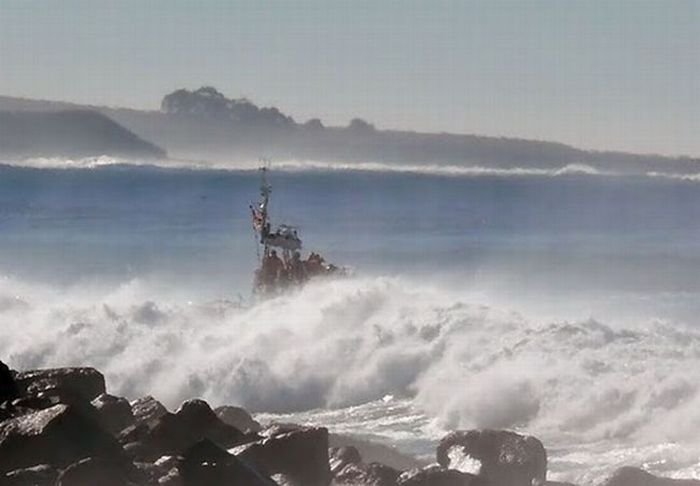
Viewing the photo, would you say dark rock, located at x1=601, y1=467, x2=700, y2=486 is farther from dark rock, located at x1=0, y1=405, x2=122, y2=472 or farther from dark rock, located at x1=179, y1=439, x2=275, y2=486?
dark rock, located at x1=0, y1=405, x2=122, y2=472

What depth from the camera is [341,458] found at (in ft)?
86.0

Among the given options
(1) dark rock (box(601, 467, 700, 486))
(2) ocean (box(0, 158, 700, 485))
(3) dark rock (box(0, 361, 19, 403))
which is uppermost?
(3) dark rock (box(0, 361, 19, 403))

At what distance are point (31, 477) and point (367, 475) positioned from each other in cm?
409

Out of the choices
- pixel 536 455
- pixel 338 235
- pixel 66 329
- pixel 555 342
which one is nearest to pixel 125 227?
pixel 338 235

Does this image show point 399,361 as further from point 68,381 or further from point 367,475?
point 367,475

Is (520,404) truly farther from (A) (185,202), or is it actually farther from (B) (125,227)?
(A) (185,202)

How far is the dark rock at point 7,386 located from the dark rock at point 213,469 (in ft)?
15.3

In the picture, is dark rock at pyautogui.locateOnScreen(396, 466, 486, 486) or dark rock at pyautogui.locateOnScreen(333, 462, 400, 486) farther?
dark rock at pyautogui.locateOnScreen(333, 462, 400, 486)

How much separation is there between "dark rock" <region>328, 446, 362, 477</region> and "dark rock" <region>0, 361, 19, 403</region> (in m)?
4.55

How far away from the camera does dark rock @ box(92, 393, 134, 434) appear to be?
27859mm

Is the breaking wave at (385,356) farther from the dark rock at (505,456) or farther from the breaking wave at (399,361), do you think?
the dark rock at (505,456)

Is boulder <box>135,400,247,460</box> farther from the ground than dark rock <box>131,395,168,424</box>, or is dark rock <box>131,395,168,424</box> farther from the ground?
boulder <box>135,400,247,460</box>

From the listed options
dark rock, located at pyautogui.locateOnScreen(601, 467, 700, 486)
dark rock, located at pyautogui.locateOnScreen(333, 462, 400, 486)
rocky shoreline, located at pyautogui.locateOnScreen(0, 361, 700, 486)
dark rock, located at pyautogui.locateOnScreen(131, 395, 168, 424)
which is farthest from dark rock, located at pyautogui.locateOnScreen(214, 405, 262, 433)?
dark rock, located at pyautogui.locateOnScreen(601, 467, 700, 486)

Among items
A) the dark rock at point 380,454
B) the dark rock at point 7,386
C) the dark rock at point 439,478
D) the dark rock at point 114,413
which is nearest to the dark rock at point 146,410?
the dark rock at point 114,413
